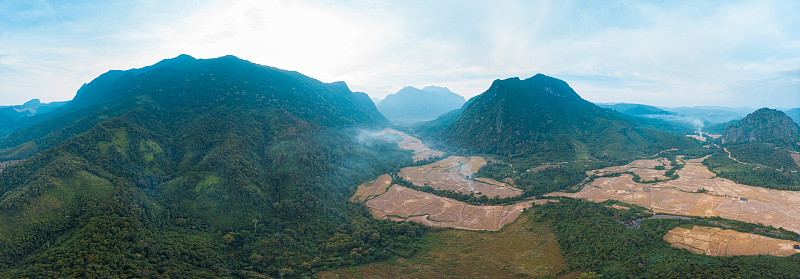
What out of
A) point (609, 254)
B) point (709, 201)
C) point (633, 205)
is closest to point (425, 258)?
point (609, 254)

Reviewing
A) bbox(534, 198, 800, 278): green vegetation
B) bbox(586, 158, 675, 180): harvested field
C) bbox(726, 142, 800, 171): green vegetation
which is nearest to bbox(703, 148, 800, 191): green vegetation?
bbox(726, 142, 800, 171): green vegetation

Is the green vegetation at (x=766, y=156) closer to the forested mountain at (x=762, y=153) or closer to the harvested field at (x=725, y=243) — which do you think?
the forested mountain at (x=762, y=153)

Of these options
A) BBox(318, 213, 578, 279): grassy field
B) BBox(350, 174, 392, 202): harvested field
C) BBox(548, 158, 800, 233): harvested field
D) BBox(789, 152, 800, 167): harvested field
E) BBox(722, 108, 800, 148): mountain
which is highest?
BBox(722, 108, 800, 148): mountain

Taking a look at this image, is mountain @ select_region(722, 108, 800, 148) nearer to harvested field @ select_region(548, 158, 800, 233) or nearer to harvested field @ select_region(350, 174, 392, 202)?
harvested field @ select_region(548, 158, 800, 233)

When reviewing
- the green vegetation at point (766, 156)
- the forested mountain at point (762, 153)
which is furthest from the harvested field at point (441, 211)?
the green vegetation at point (766, 156)

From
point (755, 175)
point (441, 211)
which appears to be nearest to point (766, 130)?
point (755, 175)

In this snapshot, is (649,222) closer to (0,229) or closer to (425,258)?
(425,258)
